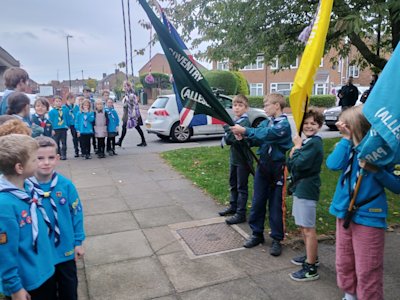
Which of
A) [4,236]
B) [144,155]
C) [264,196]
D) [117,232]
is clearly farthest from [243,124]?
[144,155]

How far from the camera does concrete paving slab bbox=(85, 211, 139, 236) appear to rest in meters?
4.98

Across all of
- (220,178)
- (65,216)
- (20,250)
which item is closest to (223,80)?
(220,178)

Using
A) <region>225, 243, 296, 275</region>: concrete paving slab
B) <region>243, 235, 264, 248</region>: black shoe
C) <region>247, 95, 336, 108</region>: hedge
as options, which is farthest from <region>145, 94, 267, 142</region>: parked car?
<region>247, 95, 336, 108</region>: hedge

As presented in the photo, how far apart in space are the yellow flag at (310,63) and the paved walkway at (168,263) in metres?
1.68

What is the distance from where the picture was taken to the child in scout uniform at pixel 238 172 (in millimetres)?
4672

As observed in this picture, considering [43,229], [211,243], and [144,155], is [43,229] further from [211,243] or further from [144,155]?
[144,155]

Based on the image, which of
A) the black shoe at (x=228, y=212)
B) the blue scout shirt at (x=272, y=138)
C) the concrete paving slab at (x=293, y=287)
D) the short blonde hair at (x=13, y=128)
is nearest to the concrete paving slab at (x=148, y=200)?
the black shoe at (x=228, y=212)

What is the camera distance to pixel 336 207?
3.03 meters

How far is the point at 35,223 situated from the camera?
2.30 meters

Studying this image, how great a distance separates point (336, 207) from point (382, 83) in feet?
3.79

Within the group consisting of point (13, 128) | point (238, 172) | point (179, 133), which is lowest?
point (179, 133)

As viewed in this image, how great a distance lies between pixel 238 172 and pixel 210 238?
99cm

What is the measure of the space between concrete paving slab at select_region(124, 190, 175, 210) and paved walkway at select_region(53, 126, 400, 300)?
0.02 meters

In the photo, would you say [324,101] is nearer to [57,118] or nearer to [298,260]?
[57,118]
